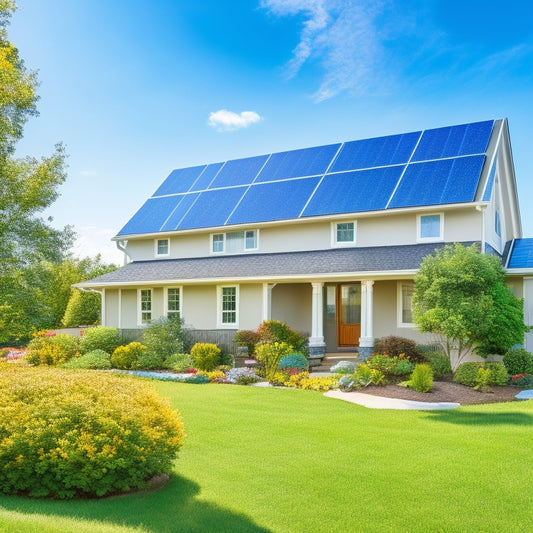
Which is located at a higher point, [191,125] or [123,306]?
[191,125]

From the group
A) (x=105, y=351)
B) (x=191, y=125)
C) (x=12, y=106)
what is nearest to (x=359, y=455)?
(x=105, y=351)

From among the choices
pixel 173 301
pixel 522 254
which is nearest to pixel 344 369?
pixel 522 254

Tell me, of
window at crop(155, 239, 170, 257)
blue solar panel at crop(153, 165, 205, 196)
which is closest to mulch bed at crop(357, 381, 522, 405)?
window at crop(155, 239, 170, 257)

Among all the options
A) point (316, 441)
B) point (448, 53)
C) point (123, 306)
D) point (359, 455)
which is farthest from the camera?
point (123, 306)

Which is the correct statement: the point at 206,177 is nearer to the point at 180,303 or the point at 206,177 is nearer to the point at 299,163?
the point at 299,163

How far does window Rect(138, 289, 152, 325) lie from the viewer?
2139 centimetres

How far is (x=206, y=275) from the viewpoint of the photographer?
19.5 m

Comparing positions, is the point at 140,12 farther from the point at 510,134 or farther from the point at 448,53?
the point at 510,134

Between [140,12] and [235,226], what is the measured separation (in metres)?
7.78

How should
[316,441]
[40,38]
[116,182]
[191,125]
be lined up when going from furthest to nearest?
[116,182]
[191,125]
[40,38]
[316,441]

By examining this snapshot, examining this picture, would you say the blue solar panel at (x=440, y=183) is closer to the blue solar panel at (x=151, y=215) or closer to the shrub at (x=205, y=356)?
the shrub at (x=205, y=356)

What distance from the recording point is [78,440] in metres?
5.42

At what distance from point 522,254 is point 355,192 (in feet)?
19.2

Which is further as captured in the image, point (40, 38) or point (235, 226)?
point (235, 226)
